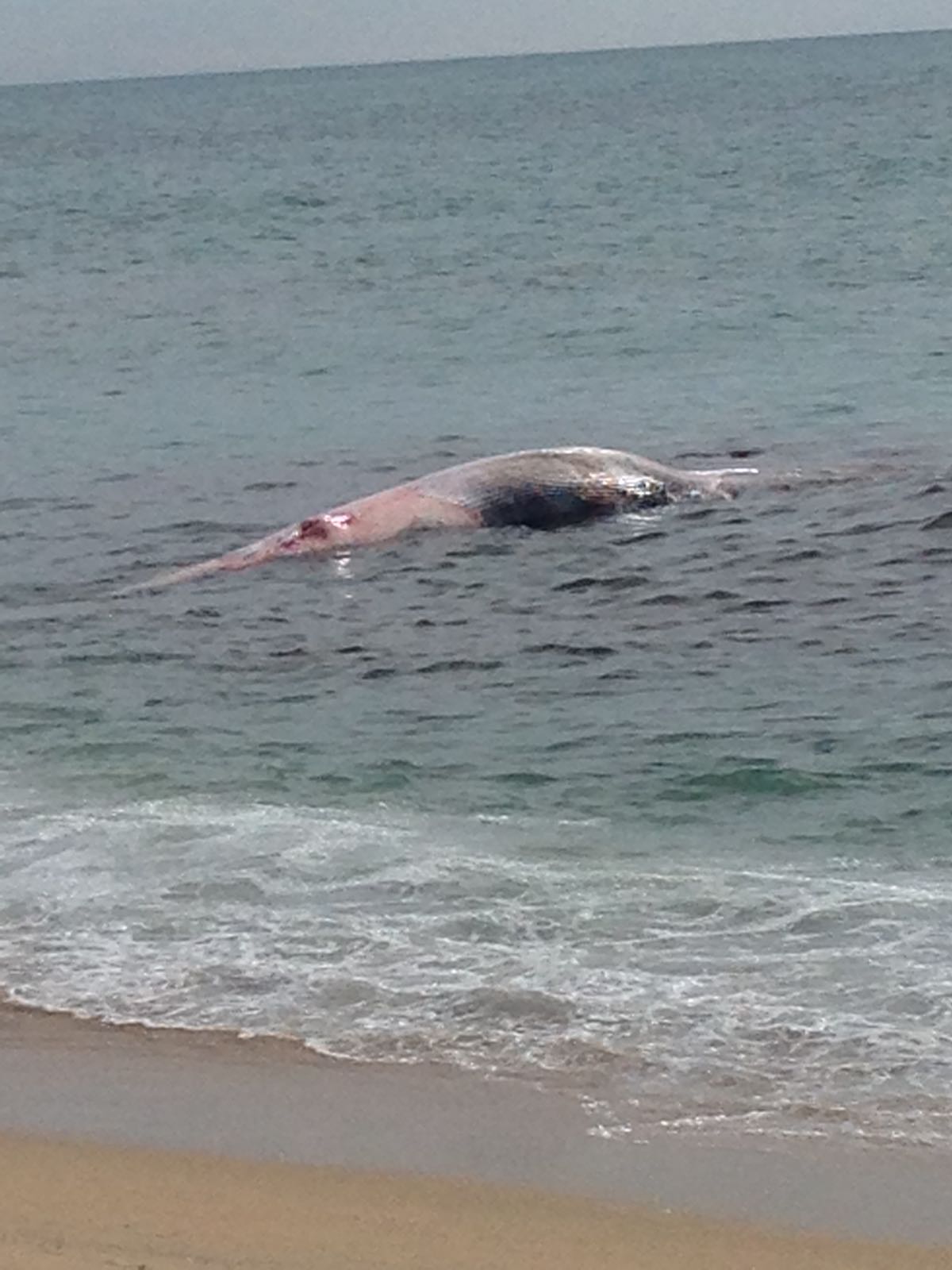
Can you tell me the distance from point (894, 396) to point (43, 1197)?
15567mm

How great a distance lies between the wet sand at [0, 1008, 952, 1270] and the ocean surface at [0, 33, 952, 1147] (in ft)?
0.66

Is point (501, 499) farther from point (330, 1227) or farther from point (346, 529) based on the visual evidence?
point (330, 1227)

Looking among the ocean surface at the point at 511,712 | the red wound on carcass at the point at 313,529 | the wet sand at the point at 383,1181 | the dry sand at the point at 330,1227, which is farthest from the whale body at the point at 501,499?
the dry sand at the point at 330,1227

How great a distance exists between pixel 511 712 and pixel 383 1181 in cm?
482

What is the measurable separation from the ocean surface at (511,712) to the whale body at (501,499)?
29cm

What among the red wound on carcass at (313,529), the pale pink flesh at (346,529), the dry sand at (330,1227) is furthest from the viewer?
the red wound on carcass at (313,529)

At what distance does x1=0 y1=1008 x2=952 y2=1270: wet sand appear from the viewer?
17.1ft

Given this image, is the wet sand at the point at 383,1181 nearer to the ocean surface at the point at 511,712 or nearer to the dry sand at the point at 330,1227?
the dry sand at the point at 330,1227

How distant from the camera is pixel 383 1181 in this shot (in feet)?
18.5

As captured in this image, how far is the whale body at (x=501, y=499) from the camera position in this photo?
14.3 metres

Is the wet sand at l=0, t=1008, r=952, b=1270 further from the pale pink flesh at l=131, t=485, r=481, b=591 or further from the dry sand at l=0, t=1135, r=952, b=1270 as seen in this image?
the pale pink flesh at l=131, t=485, r=481, b=591

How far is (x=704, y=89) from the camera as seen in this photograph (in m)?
119

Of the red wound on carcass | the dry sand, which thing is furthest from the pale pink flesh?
the dry sand

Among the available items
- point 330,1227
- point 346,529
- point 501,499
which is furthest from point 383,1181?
point 501,499
